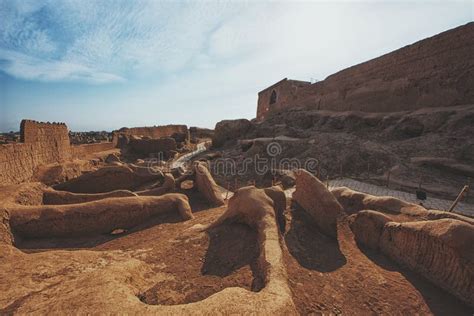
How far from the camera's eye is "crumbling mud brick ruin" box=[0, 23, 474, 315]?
2.52 metres

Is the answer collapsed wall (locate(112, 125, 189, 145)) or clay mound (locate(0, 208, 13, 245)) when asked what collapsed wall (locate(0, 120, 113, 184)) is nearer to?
clay mound (locate(0, 208, 13, 245))

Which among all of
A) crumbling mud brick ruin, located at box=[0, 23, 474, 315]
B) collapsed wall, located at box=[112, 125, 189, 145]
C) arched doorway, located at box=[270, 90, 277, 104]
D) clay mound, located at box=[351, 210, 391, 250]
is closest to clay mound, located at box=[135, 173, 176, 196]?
crumbling mud brick ruin, located at box=[0, 23, 474, 315]

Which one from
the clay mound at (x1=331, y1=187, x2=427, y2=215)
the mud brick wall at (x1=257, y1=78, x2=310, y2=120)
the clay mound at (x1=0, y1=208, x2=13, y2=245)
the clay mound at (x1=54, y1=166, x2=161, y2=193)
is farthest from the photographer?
the mud brick wall at (x1=257, y1=78, x2=310, y2=120)

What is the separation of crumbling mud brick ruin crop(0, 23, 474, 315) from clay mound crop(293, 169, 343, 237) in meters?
0.03

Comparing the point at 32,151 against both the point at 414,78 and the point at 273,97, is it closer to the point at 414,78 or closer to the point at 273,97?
the point at 414,78

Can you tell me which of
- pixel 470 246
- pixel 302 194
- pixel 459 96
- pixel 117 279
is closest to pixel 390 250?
pixel 470 246

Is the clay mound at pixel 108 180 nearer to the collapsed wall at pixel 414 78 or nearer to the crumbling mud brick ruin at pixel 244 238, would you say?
the crumbling mud brick ruin at pixel 244 238

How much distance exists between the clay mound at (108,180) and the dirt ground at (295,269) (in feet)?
9.31

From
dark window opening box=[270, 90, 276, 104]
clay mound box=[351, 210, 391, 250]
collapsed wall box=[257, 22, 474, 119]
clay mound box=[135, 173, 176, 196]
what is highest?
dark window opening box=[270, 90, 276, 104]

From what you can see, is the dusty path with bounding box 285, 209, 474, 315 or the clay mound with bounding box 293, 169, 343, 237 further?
the clay mound with bounding box 293, 169, 343, 237

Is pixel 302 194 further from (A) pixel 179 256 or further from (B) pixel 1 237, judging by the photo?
(B) pixel 1 237

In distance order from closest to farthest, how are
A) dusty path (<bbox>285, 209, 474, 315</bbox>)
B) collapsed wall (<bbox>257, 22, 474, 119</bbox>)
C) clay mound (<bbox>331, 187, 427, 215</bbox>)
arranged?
dusty path (<bbox>285, 209, 474, 315</bbox>) → clay mound (<bbox>331, 187, 427, 215</bbox>) → collapsed wall (<bbox>257, 22, 474, 119</bbox>)

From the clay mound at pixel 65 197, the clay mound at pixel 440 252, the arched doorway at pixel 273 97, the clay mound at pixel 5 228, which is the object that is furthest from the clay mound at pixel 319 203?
the arched doorway at pixel 273 97

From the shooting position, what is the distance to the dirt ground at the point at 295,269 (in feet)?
9.12
